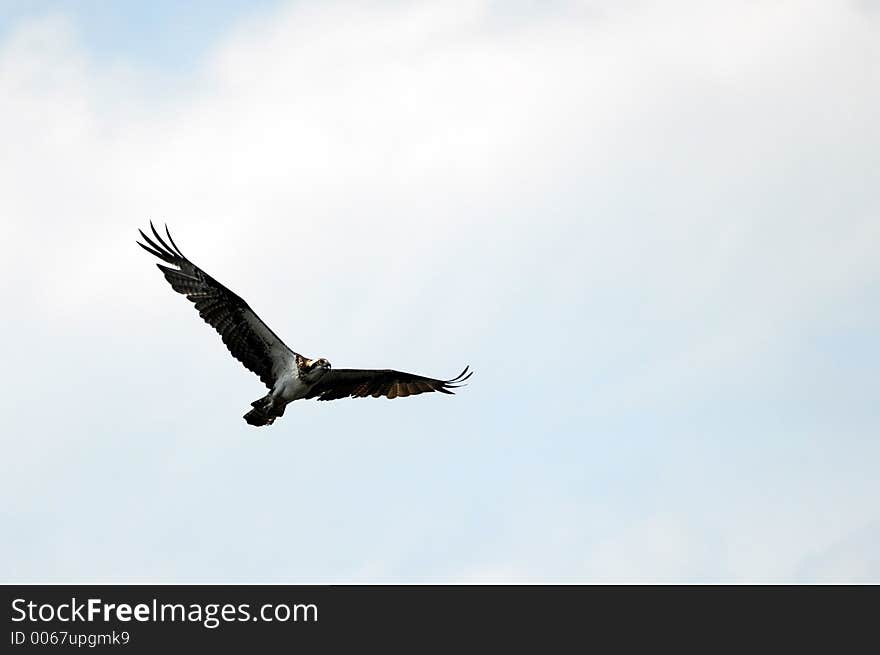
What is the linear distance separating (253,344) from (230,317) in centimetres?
81

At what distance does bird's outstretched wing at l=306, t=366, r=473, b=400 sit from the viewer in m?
46.5

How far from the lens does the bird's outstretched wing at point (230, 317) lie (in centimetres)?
4547

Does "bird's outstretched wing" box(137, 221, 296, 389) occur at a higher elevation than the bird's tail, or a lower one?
higher

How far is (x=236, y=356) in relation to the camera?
151 ft

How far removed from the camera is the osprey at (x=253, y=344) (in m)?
45.5

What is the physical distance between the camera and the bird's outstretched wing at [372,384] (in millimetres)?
46519

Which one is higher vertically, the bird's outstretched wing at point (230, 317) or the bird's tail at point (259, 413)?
the bird's outstretched wing at point (230, 317)

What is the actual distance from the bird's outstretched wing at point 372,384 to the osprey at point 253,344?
0.13 feet

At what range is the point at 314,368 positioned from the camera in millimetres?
45625

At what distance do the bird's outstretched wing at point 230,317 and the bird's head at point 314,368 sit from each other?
0.42 meters

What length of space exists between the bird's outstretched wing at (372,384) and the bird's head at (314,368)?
0.38 metres
